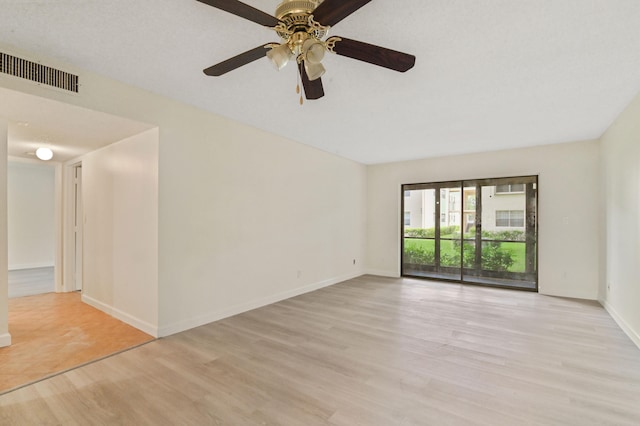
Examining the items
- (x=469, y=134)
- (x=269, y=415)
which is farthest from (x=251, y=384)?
(x=469, y=134)

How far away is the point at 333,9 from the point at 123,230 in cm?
366

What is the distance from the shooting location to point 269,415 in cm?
201

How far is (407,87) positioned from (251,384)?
305cm

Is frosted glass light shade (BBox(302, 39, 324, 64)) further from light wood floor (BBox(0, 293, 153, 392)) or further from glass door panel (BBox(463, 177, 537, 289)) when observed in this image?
glass door panel (BBox(463, 177, 537, 289))

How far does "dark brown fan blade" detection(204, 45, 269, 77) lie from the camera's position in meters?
1.86

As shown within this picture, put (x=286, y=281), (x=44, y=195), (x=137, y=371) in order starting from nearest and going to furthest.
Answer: (x=137, y=371) → (x=286, y=281) → (x=44, y=195)

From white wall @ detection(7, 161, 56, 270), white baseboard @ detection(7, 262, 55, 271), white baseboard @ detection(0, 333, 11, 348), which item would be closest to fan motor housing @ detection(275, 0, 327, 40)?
white baseboard @ detection(0, 333, 11, 348)

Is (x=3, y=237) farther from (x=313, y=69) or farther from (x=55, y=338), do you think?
(x=313, y=69)

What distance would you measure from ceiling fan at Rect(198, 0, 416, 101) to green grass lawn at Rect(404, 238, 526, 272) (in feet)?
16.5

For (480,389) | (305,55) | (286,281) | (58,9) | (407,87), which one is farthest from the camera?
(286,281)

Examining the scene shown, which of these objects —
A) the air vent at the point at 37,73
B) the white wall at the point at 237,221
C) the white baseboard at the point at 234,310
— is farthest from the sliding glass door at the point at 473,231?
the air vent at the point at 37,73

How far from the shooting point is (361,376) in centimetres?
250

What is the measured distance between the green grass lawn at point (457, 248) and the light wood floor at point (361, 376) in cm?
161

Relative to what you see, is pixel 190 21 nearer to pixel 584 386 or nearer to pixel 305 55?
pixel 305 55
